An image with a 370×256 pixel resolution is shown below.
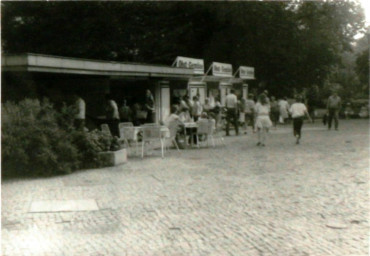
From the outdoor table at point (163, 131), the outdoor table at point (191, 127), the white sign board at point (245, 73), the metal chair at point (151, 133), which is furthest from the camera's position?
the white sign board at point (245, 73)

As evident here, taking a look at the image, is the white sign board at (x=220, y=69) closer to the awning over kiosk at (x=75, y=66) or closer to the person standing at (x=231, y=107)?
the awning over kiosk at (x=75, y=66)

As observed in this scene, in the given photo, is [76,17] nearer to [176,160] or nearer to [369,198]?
[176,160]

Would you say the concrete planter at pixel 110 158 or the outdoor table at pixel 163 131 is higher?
the outdoor table at pixel 163 131

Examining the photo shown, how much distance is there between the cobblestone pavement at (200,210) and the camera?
6.74 meters

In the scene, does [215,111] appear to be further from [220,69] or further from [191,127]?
[191,127]

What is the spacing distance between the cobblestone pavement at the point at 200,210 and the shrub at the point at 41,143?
0.53 m

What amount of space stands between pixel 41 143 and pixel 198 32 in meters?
31.0

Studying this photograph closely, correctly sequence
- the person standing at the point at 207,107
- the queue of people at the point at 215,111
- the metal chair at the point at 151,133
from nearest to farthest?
the metal chair at the point at 151,133
the queue of people at the point at 215,111
the person standing at the point at 207,107

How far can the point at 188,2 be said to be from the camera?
40688mm

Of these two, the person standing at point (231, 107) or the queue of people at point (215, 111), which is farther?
the person standing at point (231, 107)

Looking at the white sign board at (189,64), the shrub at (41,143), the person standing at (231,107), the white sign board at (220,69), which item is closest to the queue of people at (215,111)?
the person standing at (231,107)

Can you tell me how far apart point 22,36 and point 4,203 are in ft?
108

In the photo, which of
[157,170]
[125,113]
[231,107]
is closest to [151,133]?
[157,170]

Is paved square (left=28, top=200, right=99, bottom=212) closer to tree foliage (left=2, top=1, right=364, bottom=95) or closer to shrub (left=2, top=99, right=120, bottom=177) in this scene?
shrub (left=2, top=99, right=120, bottom=177)
